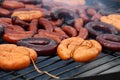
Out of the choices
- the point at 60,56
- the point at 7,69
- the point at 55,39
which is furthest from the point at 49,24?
the point at 7,69

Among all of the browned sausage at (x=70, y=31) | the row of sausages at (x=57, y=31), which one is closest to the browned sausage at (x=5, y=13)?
the row of sausages at (x=57, y=31)

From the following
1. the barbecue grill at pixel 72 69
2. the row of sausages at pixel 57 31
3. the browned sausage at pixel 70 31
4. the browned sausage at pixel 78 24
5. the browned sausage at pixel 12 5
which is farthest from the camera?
the browned sausage at pixel 12 5

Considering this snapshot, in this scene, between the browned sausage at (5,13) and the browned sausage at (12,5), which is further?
the browned sausage at (12,5)

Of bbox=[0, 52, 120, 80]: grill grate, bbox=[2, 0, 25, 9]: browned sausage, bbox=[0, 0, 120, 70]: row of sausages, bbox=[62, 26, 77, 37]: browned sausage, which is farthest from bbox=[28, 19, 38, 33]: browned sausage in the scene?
bbox=[2, 0, 25, 9]: browned sausage

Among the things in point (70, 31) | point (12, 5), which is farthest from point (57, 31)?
point (12, 5)

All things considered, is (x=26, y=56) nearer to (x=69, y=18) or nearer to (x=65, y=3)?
(x=69, y=18)

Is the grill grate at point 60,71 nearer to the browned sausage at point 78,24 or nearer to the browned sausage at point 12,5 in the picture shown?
the browned sausage at point 78,24

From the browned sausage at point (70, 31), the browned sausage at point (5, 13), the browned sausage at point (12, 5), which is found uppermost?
the browned sausage at point (12, 5)

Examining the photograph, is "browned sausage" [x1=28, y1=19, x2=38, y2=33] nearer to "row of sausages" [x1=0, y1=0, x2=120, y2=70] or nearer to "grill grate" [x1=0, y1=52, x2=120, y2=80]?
"row of sausages" [x1=0, y1=0, x2=120, y2=70]
